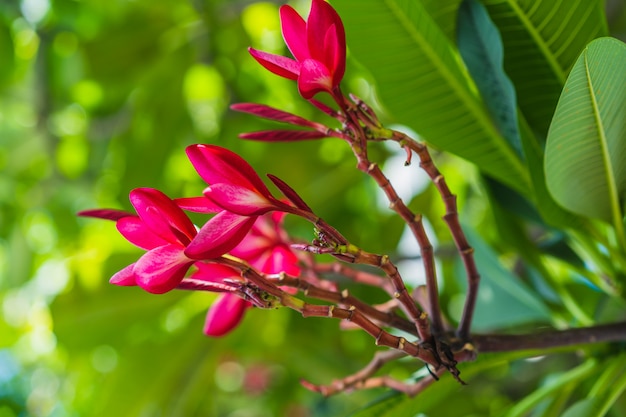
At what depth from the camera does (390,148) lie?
1.42 m

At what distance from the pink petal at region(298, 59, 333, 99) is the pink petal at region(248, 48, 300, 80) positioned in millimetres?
15

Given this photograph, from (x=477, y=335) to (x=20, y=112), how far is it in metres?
1.84

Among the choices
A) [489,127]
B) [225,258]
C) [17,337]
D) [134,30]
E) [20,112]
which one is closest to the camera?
[225,258]

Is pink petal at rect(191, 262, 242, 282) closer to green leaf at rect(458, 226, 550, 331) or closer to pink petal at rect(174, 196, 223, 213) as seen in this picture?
pink petal at rect(174, 196, 223, 213)

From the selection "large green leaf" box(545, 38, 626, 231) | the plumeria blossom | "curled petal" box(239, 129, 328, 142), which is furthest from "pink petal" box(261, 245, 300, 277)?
"large green leaf" box(545, 38, 626, 231)

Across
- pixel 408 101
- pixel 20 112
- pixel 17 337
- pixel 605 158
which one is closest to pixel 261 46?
pixel 20 112

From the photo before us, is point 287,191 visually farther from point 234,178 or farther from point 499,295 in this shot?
point 499,295

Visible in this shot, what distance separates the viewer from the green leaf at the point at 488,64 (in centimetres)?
Result: 58

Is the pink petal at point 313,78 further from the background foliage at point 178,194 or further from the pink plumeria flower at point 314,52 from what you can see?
the background foliage at point 178,194

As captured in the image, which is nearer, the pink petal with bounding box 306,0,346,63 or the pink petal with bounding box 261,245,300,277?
the pink petal with bounding box 306,0,346,63

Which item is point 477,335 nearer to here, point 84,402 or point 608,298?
point 608,298

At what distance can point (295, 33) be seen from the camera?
1.44 ft

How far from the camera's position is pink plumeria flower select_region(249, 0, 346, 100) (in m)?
0.43

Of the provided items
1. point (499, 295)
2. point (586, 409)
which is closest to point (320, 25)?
point (586, 409)
